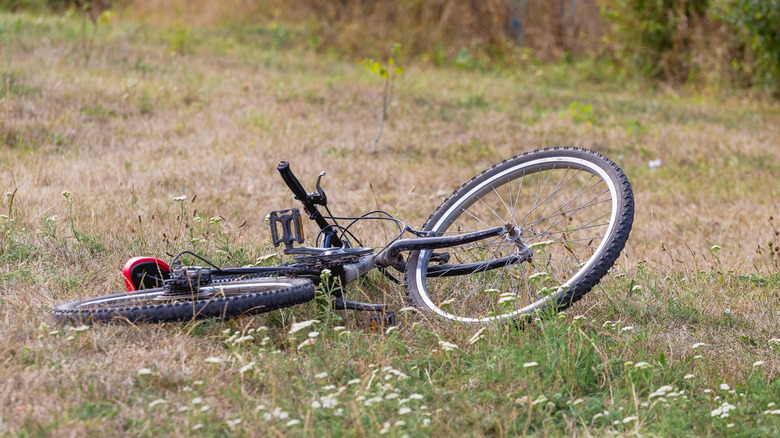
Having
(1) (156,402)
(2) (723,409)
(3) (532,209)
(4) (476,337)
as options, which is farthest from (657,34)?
(1) (156,402)

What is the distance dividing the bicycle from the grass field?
4.6 inches

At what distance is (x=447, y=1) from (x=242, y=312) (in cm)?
1031

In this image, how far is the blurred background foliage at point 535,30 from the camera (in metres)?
11.0

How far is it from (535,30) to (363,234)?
28.7ft

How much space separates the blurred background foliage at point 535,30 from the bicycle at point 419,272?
7647mm

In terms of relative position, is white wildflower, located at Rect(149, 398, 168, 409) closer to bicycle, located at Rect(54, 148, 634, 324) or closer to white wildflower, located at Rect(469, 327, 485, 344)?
bicycle, located at Rect(54, 148, 634, 324)

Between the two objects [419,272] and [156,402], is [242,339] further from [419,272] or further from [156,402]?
[419,272]

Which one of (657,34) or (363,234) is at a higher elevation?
(657,34)

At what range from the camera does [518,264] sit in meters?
3.77

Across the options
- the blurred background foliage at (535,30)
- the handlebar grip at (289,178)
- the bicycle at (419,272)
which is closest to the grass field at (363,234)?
the bicycle at (419,272)

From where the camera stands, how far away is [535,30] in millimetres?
13078

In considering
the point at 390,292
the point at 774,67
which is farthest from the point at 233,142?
the point at 774,67

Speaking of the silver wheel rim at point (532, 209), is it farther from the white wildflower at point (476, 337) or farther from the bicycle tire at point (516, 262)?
the white wildflower at point (476, 337)

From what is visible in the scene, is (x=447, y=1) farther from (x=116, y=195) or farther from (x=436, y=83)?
(x=116, y=195)
